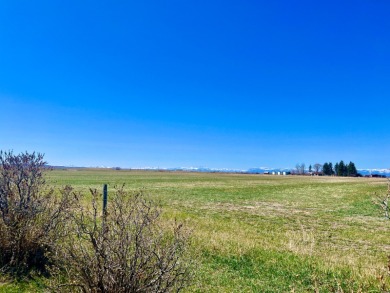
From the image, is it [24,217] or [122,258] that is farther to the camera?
[24,217]

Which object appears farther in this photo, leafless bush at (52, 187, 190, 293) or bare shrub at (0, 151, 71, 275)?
bare shrub at (0, 151, 71, 275)

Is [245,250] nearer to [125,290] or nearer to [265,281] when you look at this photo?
[265,281]

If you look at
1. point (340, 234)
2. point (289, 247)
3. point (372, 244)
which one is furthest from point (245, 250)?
point (340, 234)

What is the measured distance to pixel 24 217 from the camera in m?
5.96

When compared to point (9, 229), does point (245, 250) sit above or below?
below

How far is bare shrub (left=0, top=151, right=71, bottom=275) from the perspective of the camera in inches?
232

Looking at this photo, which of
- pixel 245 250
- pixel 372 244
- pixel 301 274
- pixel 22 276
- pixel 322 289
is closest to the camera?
pixel 22 276

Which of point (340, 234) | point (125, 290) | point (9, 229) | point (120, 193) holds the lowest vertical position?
point (340, 234)

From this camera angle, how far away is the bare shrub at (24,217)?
232 inches

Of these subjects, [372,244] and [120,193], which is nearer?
[120,193]

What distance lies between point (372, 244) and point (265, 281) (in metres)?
7.93

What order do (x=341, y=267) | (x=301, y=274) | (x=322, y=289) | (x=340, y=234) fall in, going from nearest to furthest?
(x=322, y=289) → (x=301, y=274) → (x=341, y=267) → (x=340, y=234)

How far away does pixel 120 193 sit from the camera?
4.01m

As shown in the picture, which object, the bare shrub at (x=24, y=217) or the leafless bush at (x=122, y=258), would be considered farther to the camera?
the bare shrub at (x=24, y=217)
